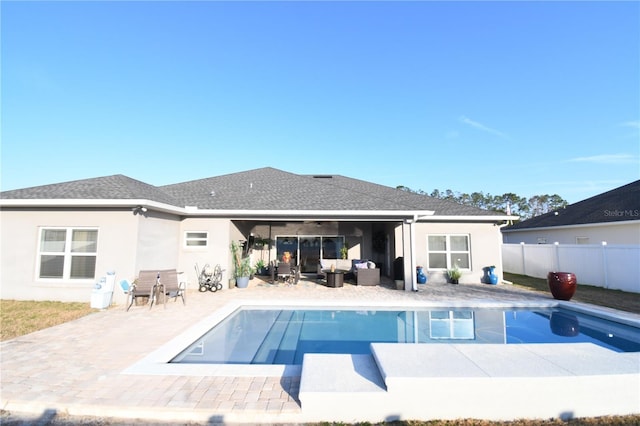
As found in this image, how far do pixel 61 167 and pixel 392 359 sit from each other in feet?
66.2

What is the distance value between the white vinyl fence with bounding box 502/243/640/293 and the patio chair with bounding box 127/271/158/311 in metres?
17.1

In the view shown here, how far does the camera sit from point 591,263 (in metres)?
12.3

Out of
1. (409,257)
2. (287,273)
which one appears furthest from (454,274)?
(287,273)

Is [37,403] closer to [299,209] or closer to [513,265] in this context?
[299,209]

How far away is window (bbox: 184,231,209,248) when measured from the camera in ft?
38.4

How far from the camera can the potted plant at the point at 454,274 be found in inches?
505

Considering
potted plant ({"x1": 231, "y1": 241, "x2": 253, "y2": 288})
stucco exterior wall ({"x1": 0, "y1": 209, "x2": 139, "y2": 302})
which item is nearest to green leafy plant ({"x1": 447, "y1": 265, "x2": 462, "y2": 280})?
potted plant ({"x1": 231, "y1": 241, "x2": 253, "y2": 288})

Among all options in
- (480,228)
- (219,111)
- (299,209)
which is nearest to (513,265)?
(480,228)

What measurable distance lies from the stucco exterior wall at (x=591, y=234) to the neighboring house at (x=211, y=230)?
573 centimetres

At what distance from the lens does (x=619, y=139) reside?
632 inches

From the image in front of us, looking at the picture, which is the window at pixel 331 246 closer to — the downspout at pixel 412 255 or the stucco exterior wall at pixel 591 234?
the downspout at pixel 412 255

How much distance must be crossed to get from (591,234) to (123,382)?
20.6 meters

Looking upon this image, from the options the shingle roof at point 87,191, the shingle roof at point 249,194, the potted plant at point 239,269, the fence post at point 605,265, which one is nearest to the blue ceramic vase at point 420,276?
the shingle roof at point 249,194

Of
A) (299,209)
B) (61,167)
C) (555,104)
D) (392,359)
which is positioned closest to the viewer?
(392,359)
